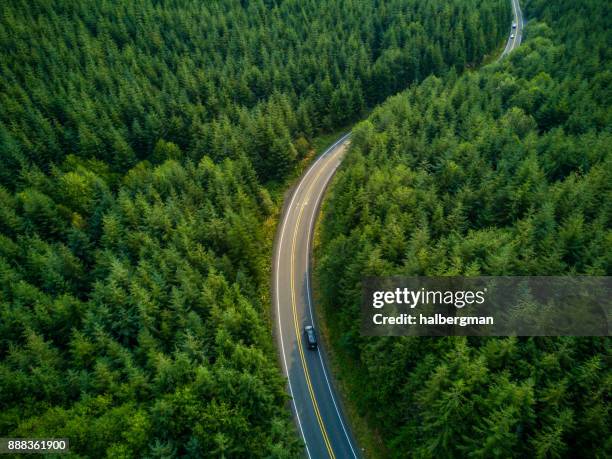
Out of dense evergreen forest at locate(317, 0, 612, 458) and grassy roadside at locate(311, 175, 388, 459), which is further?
grassy roadside at locate(311, 175, 388, 459)

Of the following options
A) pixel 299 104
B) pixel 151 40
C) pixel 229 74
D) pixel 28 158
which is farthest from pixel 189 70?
pixel 28 158

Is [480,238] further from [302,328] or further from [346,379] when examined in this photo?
[302,328]

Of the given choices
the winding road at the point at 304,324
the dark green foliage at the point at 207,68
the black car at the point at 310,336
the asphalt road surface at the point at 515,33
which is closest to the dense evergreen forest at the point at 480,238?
the black car at the point at 310,336

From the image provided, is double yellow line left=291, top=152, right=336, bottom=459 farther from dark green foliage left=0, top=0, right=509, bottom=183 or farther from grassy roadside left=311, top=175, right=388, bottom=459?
dark green foliage left=0, top=0, right=509, bottom=183

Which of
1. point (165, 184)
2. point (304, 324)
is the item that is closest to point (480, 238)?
point (304, 324)

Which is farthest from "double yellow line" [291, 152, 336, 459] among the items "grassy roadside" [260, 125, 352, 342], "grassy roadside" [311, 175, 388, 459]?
"grassy roadside" [260, 125, 352, 342]

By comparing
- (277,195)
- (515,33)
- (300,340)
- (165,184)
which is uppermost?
(515,33)

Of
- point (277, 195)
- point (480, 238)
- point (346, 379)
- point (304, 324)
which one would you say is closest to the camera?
point (480, 238)
